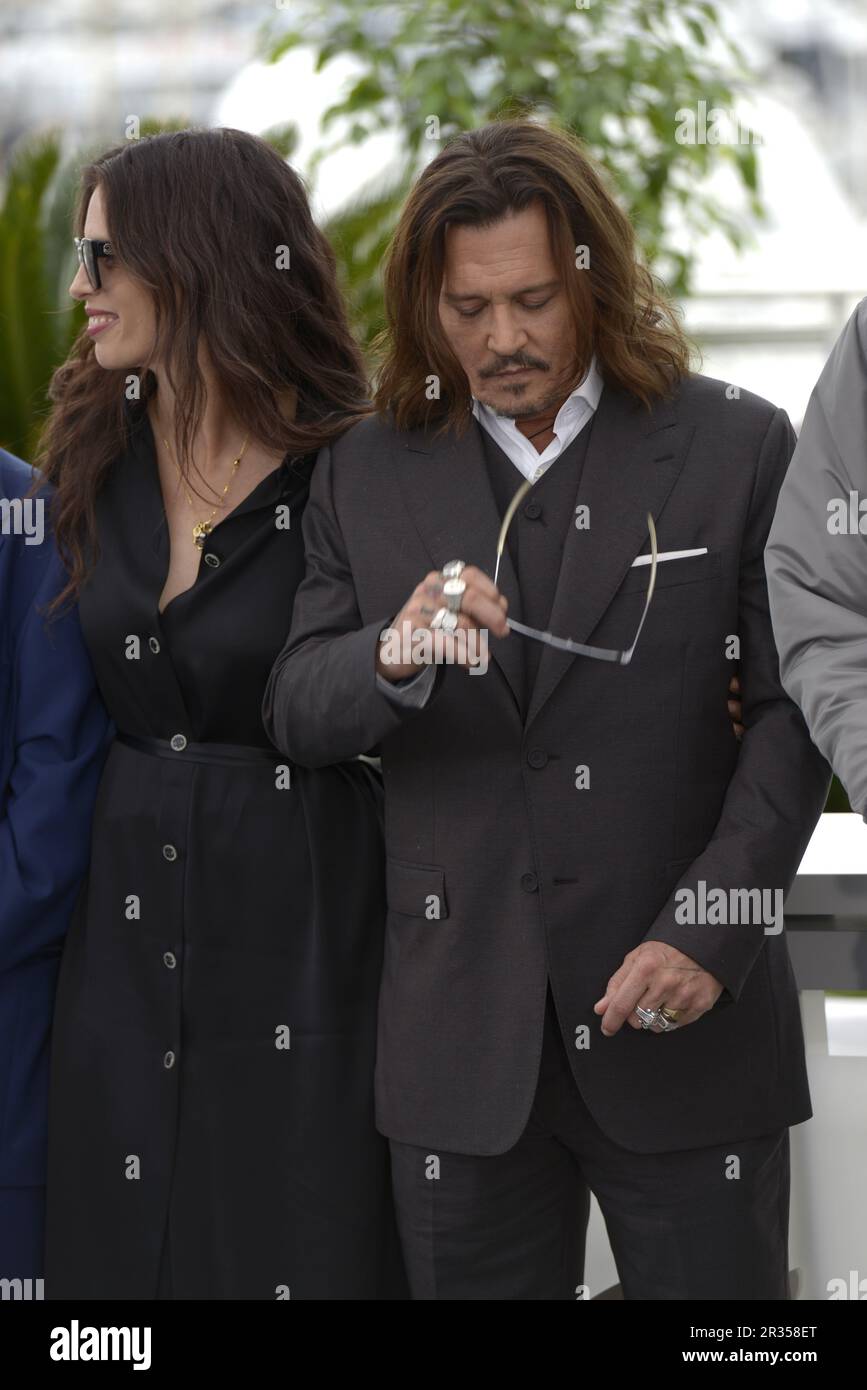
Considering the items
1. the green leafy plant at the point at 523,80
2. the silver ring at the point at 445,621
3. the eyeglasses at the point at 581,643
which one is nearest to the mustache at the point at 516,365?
the eyeglasses at the point at 581,643

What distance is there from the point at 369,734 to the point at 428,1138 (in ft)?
1.51

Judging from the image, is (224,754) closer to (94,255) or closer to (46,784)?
(46,784)

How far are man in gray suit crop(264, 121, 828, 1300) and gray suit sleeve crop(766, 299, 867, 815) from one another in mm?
128

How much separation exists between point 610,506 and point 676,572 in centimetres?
10

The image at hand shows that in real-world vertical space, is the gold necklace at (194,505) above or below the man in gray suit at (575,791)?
above

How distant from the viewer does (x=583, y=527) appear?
6.02 ft

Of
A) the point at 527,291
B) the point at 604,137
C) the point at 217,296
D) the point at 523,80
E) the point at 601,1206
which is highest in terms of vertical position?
the point at 523,80

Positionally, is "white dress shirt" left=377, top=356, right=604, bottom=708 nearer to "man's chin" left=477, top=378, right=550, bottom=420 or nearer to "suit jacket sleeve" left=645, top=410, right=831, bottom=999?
"man's chin" left=477, top=378, right=550, bottom=420

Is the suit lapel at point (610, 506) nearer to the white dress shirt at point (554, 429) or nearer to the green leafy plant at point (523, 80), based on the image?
the white dress shirt at point (554, 429)

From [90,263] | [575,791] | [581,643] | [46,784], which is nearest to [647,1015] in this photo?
[575,791]

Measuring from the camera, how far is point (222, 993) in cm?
199

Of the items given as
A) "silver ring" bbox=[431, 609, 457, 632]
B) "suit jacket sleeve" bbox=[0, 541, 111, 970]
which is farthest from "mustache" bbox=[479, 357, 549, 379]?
"suit jacket sleeve" bbox=[0, 541, 111, 970]

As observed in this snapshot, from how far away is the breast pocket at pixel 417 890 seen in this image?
72.9 inches

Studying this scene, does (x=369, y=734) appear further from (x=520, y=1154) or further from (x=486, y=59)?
(x=486, y=59)
